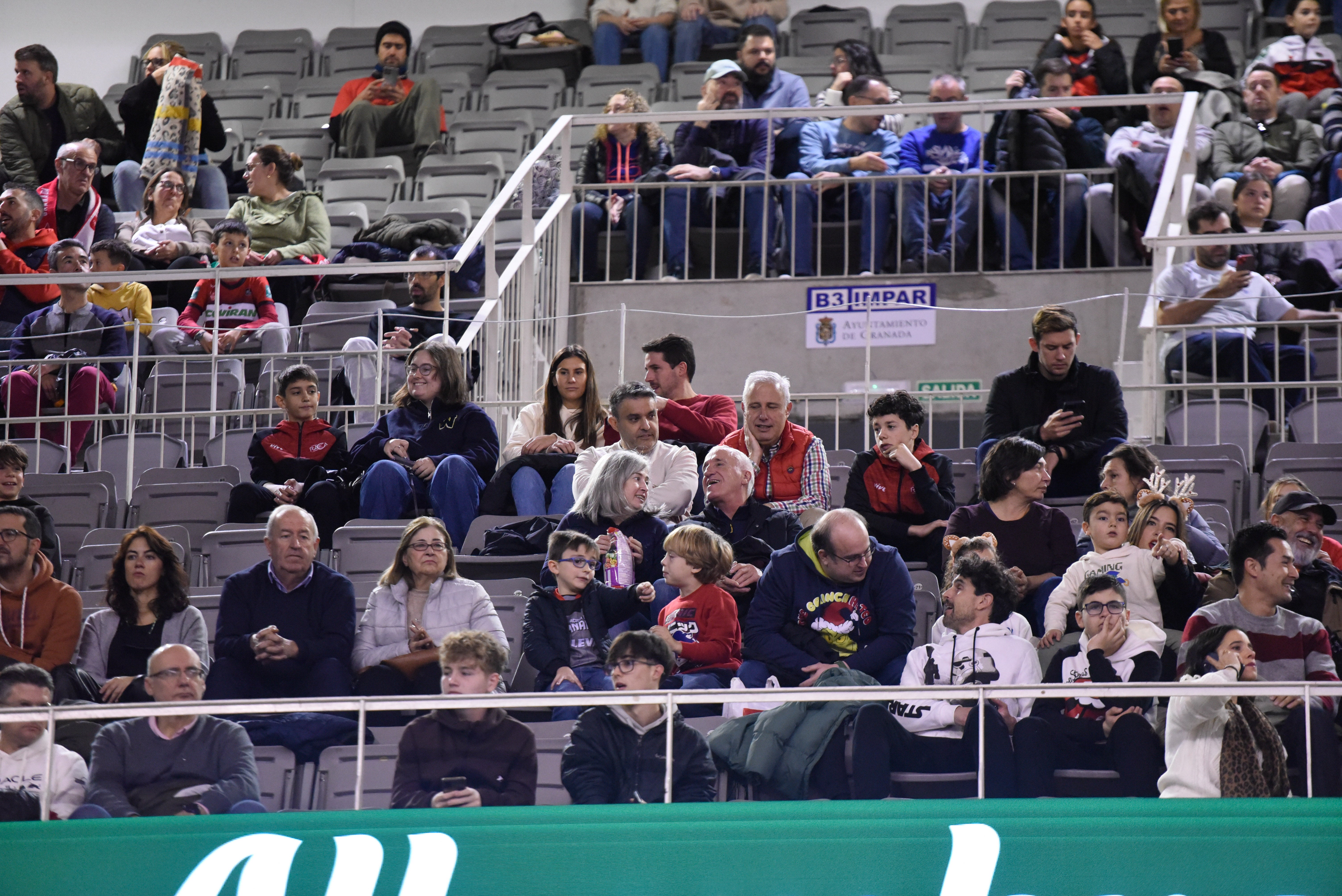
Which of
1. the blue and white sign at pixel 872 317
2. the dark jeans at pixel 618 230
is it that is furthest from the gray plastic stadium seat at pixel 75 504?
the blue and white sign at pixel 872 317

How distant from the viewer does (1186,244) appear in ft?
26.5

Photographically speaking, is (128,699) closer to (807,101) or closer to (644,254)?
(644,254)

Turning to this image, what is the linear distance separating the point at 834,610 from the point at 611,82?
759 centimetres

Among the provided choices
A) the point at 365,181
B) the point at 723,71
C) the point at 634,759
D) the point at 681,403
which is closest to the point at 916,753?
the point at 634,759

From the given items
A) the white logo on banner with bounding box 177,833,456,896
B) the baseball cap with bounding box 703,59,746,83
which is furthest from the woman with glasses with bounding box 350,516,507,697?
the baseball cap with bounding box 703,59,746,83

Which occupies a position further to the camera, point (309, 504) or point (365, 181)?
point (365, 181)

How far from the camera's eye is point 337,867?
511 cm

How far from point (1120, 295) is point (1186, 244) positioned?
1.16ft

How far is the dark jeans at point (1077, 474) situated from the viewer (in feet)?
23.9

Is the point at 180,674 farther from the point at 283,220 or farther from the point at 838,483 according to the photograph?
the point at 283,220

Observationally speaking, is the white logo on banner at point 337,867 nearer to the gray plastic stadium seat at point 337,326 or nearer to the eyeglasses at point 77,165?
the gray plastic stadium seat at point 337,326

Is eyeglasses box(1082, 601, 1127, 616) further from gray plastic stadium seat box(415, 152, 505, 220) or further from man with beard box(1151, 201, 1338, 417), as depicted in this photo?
gray plastic stadium seat box(415, 152, 505, 220)

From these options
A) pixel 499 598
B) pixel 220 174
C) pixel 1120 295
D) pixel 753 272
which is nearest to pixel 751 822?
pixel 499 598

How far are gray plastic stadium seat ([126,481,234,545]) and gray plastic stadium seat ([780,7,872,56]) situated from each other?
6.79 meters
